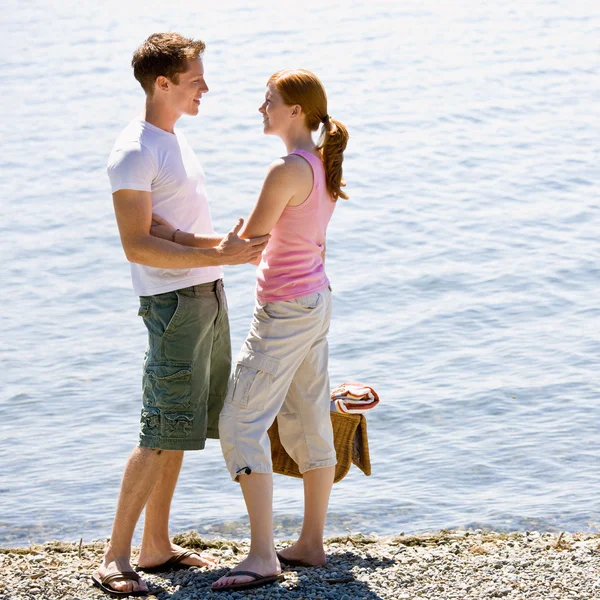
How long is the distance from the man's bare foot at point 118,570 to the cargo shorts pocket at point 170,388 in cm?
64

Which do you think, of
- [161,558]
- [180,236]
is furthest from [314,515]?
[180,236]

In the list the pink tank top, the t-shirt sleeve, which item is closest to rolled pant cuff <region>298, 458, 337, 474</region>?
the pink tank top

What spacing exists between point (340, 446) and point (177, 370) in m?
0.88

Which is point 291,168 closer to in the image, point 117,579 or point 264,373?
point 264,373

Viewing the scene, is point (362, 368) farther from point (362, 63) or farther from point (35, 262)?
point (362, 63)

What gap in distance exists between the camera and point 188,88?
14.9 ft

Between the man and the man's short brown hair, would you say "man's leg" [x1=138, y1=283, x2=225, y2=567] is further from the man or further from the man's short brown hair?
the man's short brown hair

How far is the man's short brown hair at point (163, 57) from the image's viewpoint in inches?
177

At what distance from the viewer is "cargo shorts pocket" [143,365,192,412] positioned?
4.46 metres

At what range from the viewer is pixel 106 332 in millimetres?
9781

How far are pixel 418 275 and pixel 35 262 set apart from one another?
3.97m

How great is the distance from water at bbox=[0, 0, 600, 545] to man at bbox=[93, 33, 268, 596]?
1.85 meters

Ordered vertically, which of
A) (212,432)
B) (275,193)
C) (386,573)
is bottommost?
(386,573)

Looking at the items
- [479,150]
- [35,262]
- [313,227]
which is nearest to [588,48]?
[479,150]
